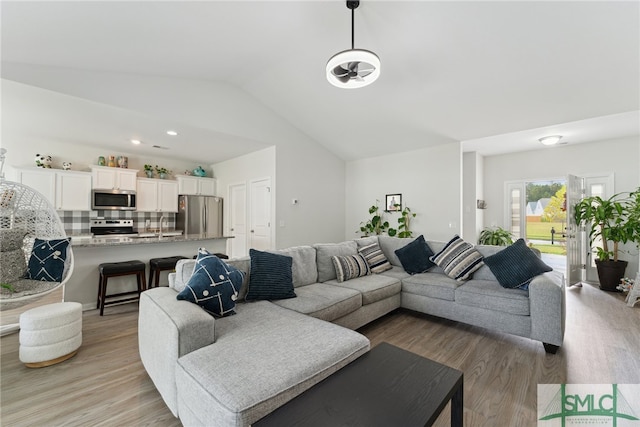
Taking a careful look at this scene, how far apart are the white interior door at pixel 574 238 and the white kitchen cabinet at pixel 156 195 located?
7690 mm

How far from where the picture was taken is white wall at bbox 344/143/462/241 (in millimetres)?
4922

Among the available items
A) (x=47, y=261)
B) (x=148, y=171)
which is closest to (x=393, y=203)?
(x=47, y=261)

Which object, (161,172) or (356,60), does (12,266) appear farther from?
(161,172)

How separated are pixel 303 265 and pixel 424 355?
144cm

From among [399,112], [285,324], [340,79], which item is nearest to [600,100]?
[399,112]

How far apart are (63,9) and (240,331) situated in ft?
9.55

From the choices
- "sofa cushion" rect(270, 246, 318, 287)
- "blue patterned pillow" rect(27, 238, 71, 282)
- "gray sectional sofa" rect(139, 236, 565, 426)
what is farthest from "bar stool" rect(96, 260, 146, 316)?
"sofa cushion" rect(270, 246, 318, 287)

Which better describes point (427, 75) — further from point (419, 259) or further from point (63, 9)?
point (63, 9)

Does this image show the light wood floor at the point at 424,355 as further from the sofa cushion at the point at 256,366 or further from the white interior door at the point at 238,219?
the white interior door at the point at 238,219

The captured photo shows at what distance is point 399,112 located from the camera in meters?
4.37

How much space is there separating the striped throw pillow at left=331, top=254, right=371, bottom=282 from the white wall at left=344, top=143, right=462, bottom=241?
7.57ft

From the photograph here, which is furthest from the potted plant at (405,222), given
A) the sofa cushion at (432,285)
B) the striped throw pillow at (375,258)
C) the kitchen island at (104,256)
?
the kitchen island at (104,256)

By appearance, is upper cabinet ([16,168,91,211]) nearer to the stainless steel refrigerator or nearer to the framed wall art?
the stainless steel refrigerator

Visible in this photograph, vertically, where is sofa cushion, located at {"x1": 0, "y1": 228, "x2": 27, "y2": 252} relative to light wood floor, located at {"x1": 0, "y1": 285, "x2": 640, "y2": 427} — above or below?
above
